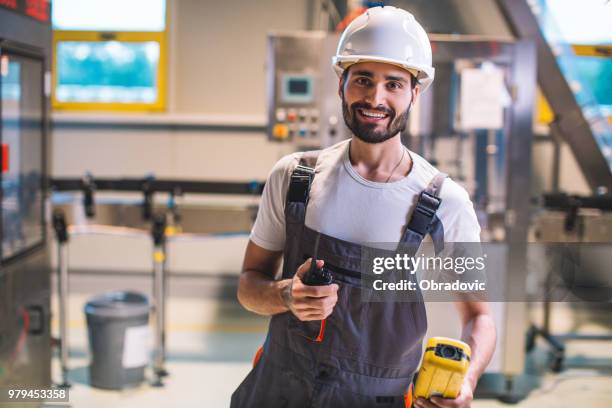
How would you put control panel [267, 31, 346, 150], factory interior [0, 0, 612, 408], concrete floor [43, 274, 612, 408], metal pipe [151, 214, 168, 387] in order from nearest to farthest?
factory interior [0, 0, 612, 408] → concrete floor [43, 274, 612, 408] → control panel [267, 31, 346, 150] → metal pipe [151, 214, 168, 387]

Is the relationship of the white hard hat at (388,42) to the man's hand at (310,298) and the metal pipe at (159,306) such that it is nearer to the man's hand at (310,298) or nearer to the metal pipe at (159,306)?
the man's hand at (310,298)

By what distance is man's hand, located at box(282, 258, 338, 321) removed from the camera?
47.9 inches

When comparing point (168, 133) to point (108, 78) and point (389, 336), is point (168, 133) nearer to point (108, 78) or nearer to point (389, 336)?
point (108, 78)

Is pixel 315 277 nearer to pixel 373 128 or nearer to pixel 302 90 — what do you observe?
pixel 373 128

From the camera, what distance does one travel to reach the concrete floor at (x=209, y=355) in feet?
10.5

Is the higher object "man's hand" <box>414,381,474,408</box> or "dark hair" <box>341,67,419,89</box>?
"dark hair" <box>341,67,419,89</box>

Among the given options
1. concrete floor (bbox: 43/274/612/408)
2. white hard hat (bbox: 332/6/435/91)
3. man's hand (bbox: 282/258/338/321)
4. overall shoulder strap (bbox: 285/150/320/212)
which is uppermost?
white hard hat (bbox: 332/6/435/91)

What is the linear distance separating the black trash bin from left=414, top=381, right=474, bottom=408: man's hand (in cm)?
253

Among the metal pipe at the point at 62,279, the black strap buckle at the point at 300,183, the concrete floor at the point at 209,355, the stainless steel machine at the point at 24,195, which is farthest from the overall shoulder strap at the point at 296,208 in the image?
the metal pipe at the point at 62,279

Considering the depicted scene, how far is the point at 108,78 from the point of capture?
5.12 meters

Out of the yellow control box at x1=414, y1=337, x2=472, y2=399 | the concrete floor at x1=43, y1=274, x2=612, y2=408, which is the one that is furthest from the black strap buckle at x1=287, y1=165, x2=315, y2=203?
the concrete floor at x1=43, y1=274, x2=612, y2=408

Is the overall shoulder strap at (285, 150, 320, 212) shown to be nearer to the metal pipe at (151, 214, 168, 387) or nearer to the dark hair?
the dark hair

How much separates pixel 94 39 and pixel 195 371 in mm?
2676

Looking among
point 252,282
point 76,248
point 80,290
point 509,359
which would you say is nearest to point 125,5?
point 76,248
